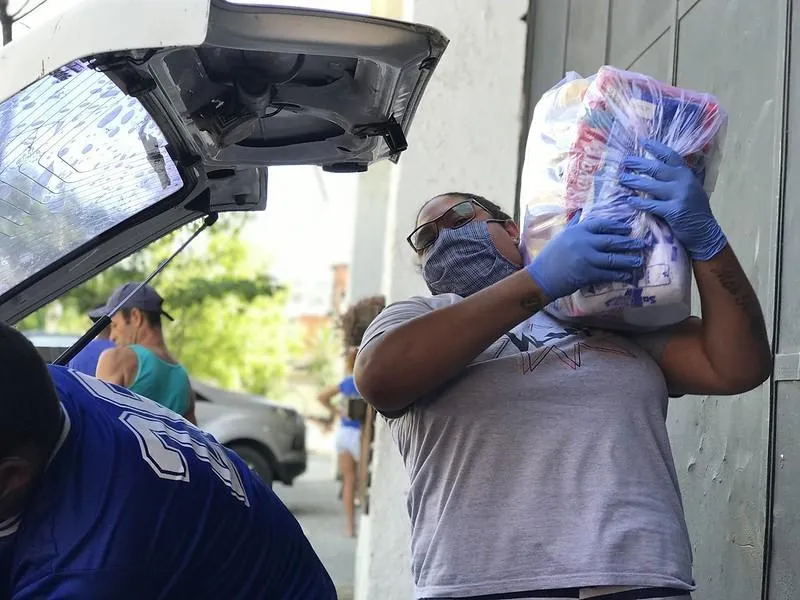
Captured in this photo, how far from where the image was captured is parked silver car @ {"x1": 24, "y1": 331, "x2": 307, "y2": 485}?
10898 millimetres

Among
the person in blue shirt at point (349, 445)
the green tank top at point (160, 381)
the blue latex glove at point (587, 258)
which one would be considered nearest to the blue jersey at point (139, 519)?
the blue latex glove at point (587, 258)

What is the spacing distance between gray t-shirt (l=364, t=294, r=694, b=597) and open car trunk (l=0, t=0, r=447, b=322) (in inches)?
22.2

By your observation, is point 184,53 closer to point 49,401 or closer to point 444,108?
point 49,401

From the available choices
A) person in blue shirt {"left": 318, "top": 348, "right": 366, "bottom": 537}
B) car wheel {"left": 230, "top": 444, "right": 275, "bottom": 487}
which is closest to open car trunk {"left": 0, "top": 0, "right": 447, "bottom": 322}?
person in blue shirt {"left": 318, "top": 348, "right": 366, "bottom": 537}

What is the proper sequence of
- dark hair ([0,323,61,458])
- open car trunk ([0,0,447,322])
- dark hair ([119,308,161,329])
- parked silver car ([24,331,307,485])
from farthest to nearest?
parked silver car ([24,331,307,485]) → dark hair ([119,308,161,329]) → open car trunk ([0,0,447,322]) → dark hair ([0,323,61,458])

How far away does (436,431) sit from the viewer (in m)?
2.14

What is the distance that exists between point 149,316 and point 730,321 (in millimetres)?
4073

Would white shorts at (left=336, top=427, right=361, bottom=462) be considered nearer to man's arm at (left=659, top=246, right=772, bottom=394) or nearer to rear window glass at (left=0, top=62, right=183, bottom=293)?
rear window glass at (left=0, top=62, right=183, bottom=293)

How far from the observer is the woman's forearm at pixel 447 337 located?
2.01m

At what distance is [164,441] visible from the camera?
5.81 ft

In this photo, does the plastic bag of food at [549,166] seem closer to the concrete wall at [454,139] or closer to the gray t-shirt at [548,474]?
the gray t-shirt at [548,474]

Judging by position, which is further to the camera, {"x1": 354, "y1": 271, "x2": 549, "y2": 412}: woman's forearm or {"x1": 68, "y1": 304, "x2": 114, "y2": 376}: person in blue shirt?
{"x1": 68, "y1": 304, "x2": 114, "y2": 376}: person in blue shirt

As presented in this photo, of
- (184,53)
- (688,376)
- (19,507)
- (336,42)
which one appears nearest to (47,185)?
(184,53)

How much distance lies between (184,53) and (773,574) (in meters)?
2.17
